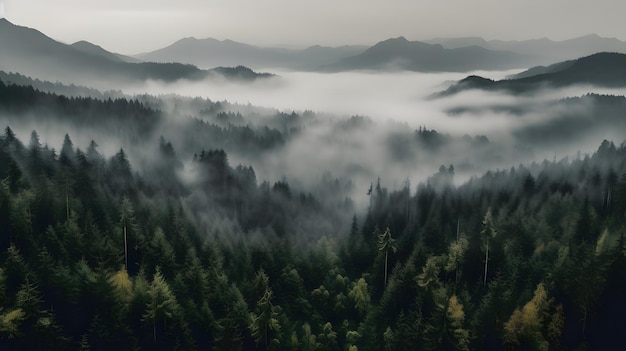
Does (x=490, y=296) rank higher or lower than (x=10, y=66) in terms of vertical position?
lower

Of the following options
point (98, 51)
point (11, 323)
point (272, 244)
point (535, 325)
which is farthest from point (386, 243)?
point (98, 51)

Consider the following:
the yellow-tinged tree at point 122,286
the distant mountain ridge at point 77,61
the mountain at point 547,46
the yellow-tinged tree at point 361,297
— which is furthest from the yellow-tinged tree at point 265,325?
the mountain at point 547,46

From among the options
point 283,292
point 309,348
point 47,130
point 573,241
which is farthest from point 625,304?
point 47,130

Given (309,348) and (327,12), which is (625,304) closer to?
(309,348)

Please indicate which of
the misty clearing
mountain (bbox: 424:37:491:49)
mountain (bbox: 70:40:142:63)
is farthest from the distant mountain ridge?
mountain (bbox: 424:37:491:49)

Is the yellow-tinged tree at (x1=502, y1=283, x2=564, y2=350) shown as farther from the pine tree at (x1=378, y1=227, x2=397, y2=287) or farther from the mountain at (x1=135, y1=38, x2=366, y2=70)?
the mountain at (x1=135, y1=38, x2=366, y2=70)

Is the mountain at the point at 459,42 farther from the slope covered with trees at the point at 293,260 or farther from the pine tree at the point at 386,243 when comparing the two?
the pine tree at the point at 386,243
